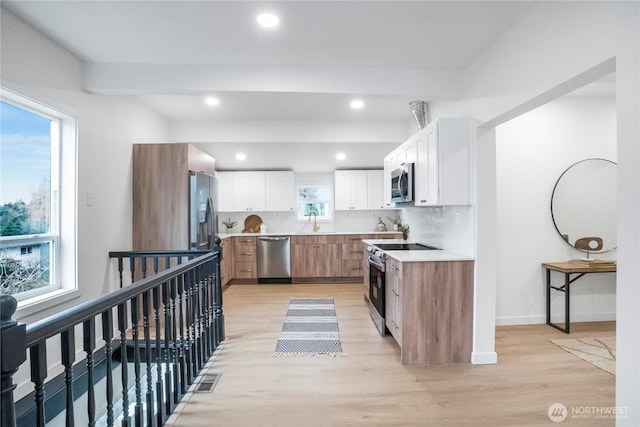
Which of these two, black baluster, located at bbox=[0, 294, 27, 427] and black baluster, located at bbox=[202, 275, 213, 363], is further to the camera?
black baluster, located at bbox=[202, 275, 213, 363]

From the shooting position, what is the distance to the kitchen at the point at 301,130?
1641 millimetres

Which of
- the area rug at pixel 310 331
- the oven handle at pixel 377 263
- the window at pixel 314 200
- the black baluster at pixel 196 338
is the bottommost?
the area rug at pixel 310 331

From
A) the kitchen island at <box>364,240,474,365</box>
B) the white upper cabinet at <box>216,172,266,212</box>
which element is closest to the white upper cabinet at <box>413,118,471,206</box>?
the kitchen island at <box>364,240,474,365</box>

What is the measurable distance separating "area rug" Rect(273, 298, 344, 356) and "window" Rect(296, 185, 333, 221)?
2420 mm

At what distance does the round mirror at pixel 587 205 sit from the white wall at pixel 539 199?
79mm

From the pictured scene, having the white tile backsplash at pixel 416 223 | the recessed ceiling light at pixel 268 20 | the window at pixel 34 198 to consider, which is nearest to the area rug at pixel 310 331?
the white tile backsplash at pixel 416 223

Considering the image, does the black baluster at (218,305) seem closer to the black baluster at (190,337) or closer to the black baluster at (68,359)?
the black baluster at (190,337)

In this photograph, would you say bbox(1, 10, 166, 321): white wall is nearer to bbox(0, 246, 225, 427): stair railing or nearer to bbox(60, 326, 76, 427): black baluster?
bbox(0, 246, 225, 427): stair railing

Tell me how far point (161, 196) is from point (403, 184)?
2.78 metres

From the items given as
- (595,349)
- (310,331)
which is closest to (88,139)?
(310,331)

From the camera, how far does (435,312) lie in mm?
2785

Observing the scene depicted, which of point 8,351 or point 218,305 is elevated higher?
point 8,351

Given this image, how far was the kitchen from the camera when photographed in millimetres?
1641

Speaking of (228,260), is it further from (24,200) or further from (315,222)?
(24,200)
